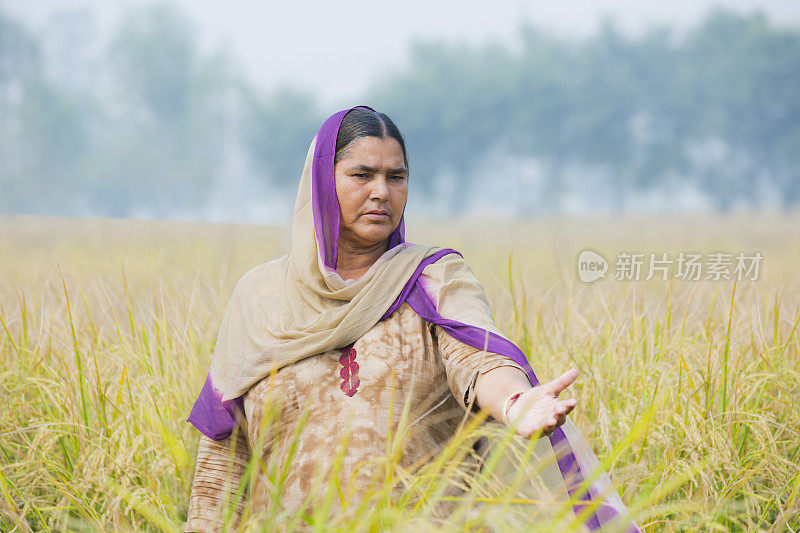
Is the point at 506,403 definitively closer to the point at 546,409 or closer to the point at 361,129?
the point at 546,409

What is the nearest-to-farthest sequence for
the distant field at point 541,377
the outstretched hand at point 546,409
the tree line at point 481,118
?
the outstretched hand at point 546,409, the distant field at point 541,377, the tree line at point 481,118

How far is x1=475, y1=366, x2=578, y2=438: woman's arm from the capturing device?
173 cm

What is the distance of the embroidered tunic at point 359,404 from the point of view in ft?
7.20

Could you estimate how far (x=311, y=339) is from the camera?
7.51ft

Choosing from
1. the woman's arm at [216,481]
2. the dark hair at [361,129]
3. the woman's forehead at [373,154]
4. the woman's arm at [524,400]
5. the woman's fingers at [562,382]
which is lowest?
the woman's arm at [216,481]

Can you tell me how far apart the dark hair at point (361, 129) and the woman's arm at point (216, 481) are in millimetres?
926

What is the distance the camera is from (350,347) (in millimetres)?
2330

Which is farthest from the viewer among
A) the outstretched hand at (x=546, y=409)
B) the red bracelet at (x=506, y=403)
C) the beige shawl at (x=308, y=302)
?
the beige shawl at (x=308, y=302)

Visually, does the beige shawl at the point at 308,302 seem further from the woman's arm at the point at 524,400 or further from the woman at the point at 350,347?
the woman's arm at the point at 524,400

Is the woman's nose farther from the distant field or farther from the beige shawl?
the distant field

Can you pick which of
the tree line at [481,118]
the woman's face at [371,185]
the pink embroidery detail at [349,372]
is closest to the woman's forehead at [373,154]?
the woman's face at [371,185]

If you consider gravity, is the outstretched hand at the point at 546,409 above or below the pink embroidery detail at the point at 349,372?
above

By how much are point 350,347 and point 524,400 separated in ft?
2.10

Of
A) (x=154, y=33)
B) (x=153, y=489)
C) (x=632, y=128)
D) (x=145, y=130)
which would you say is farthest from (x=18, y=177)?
(x=153, y=489)
